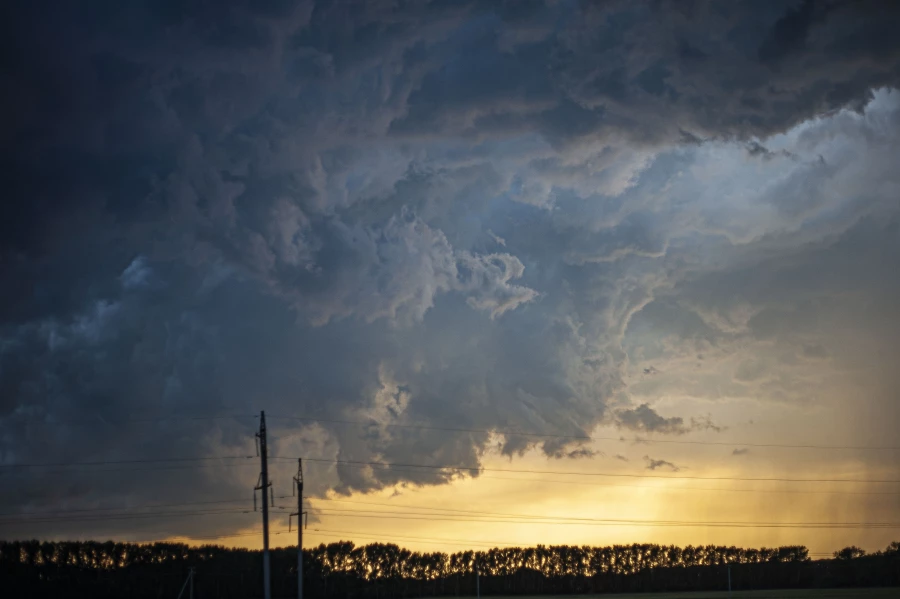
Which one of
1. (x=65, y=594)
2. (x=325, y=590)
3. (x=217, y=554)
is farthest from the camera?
(x=217, y=554)

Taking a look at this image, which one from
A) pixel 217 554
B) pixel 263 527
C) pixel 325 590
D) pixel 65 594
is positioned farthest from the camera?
pixel 217 554

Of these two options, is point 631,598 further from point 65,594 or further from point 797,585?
point 65,594

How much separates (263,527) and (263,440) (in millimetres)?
9013

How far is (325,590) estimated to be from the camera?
17925cm

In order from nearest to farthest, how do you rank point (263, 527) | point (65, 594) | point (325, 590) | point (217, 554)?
point (263, 527)
point (65, 594)
point (325, 590)
point (217, 554)

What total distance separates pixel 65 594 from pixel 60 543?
42257 mm

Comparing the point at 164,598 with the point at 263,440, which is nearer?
the point at 263,440

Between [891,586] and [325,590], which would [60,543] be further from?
[891,586]

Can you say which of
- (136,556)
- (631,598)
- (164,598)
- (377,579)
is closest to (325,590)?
(377,579)

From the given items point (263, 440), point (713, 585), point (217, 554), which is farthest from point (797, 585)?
point (263, 440)

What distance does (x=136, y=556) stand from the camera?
636 ft

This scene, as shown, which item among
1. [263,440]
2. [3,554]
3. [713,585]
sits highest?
[263,440]

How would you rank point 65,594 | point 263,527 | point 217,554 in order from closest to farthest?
point 263,527 → point 65,594 → point 217,554

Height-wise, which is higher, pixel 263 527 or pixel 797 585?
pixel 263 527
